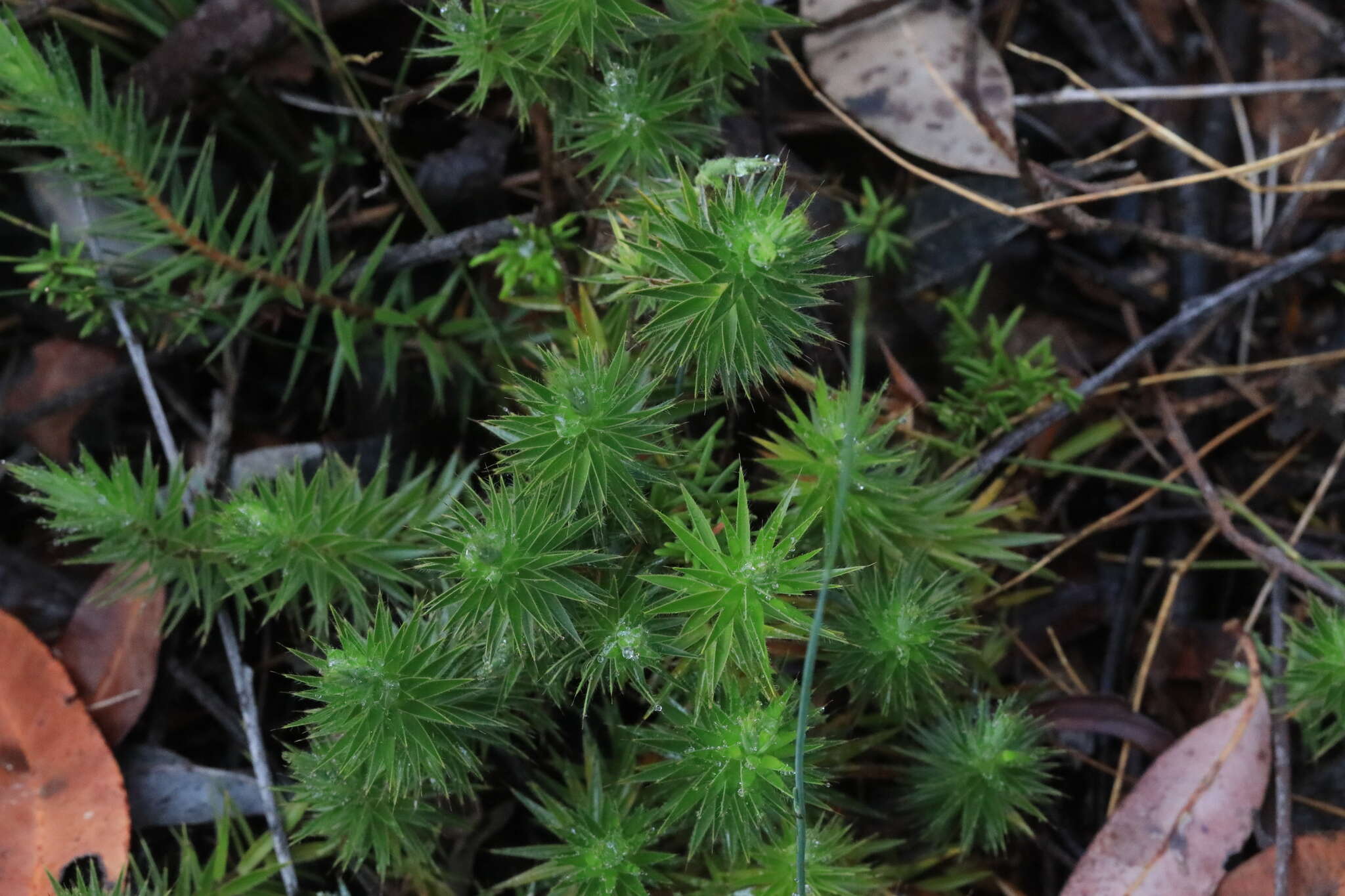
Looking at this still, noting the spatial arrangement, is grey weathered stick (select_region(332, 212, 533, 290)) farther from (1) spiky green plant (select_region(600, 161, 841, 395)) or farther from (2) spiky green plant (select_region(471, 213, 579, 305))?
(1) spiky green plant (select_region(600, 161, 841, 395))

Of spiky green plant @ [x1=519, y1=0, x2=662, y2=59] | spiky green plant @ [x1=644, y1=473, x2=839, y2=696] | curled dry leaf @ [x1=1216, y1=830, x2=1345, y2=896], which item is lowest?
curled dry leaf @ [x1=1216, y1=830, x2=1345, y2=896]

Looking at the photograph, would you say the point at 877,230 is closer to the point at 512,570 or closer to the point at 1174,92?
the point at 1174,92

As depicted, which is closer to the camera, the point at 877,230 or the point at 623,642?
the point at 623,642

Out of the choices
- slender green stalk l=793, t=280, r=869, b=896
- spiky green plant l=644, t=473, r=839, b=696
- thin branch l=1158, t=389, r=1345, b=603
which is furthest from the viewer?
thin branch l=1158, t=389, r=1345, b=603

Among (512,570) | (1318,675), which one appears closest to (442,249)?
(512,570)

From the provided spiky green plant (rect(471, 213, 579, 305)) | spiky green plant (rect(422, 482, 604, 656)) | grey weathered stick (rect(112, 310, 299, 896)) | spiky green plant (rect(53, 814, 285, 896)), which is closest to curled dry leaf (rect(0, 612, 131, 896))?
spiky green plant (rect(53, 814, 285, 896))

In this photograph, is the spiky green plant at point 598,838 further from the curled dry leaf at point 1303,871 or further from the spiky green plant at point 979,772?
the curled dry leaf at point 1303,871

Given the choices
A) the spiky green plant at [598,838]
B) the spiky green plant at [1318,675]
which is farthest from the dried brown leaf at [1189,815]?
the spiky green plant at [598,838]
